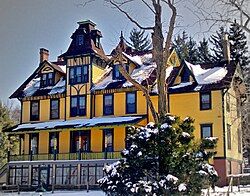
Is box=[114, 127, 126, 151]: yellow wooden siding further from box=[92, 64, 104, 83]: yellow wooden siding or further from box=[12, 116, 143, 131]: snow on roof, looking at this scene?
box=[92, 64, 104, 83]: yellow wooden siding

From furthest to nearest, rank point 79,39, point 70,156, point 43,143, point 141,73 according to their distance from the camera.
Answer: point 43,143
point 79,39
point 141,73
point 70,156

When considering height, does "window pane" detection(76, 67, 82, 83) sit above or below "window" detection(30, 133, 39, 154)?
above

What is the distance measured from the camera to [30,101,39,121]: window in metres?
15.2

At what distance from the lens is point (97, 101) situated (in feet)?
46.6

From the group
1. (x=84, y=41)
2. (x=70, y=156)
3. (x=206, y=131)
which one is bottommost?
(x=70, y=156)

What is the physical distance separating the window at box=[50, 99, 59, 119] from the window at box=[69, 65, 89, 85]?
33.9 inches

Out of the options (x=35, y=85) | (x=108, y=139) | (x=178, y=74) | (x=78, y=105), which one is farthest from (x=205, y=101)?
(x=35, y=85)

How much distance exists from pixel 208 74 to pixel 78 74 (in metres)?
4.16

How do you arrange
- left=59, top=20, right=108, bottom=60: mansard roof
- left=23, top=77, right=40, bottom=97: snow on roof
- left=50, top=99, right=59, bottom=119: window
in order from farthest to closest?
left=23, top=77, right=40, bottom=97: snow on roof, left=50, top=99, right=59, bottom=119: window, left=59, top=20, right=108, bottom=60: mansard roof

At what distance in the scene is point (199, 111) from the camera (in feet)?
41.6

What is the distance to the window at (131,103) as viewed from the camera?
1359 centimetres

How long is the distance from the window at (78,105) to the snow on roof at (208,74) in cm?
352

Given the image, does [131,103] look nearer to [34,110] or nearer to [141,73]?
[141,73]

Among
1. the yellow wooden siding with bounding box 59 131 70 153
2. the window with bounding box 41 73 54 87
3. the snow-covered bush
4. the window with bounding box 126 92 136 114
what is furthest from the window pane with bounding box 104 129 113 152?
the snow-covered bush
